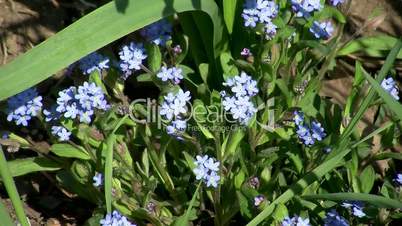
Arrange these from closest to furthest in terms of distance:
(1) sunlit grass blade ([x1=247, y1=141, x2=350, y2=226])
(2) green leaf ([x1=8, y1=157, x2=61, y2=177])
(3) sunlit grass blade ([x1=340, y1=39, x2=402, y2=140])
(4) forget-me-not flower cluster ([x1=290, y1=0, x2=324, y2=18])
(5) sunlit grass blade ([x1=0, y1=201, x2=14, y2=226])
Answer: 1. (5) sunlit grass blade ([x1=0, y1=201, x2=14, y2=226])
2. (3) sunlit grass blade ([x1=340, y1=39, x2=402, y2=140])
3. (1) sunlit grass blade ([x1=247, y1=141, x2=350, y2=226])
4. (4) forget-me-not flower cluster ([x1=290, y1=0, x2=324, y2=18])
5. (2) green leaf ([x1=8, y1=157, x2=61, y2=177])

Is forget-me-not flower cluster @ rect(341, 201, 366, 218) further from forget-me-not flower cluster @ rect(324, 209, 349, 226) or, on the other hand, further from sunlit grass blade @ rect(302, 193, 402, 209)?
sunlit grass blade @ rect(302, 193, 402, 209)

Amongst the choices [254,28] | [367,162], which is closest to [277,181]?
[367,162]

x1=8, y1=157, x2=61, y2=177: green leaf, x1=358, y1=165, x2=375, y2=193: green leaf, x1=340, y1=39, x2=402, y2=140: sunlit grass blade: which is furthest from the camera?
x1=8, y1=157, x2=61, y2=177: green leaf

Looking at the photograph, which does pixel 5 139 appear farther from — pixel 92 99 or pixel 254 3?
pixel 254 3

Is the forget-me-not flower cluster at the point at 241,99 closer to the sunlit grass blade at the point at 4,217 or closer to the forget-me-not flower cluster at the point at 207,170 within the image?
the forget-me-not flower cluster at the point at 207,170

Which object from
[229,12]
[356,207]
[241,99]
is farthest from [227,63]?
[356,207]

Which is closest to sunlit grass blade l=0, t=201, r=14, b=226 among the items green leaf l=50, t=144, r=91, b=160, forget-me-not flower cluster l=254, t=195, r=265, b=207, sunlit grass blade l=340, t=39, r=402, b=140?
green leaf l=50, t=144, r=91, b=160
